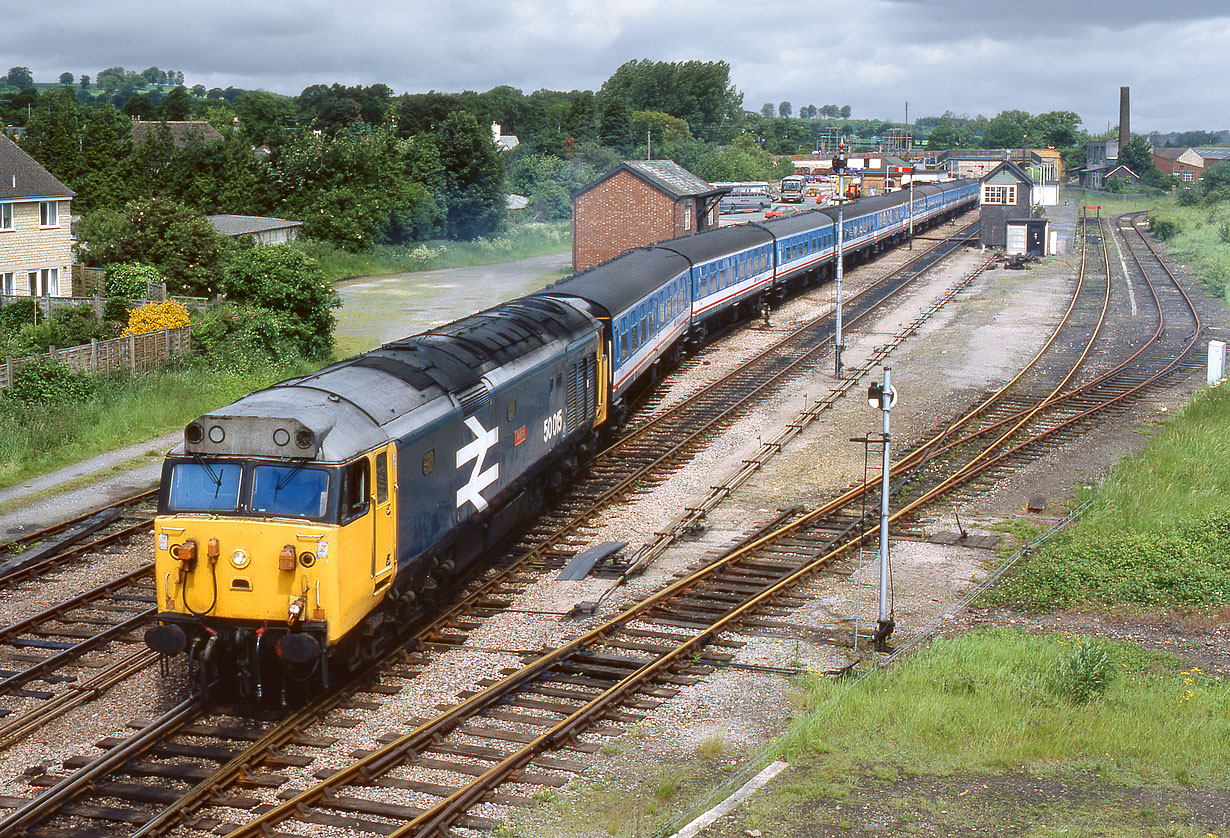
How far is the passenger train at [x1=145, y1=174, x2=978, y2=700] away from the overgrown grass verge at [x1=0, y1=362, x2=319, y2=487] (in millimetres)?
11429

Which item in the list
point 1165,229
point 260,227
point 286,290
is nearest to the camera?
point 286,290

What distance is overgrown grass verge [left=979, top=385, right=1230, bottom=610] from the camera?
18.8m

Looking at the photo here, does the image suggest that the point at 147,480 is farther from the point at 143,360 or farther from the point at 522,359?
the point at 522,359

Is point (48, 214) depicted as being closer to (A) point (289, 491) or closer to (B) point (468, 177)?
(B) point (468, 177)

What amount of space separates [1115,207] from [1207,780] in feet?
415

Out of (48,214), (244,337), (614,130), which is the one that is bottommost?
(244,337)

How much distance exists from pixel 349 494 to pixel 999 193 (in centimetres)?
7789

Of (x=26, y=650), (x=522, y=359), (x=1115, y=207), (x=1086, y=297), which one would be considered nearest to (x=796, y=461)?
(x=522, y=359)

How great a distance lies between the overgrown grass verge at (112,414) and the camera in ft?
89.4

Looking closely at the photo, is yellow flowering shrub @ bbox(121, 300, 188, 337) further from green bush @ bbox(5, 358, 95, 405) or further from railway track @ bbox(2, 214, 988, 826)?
railway track @ bbox(2, 214, 988, 826)

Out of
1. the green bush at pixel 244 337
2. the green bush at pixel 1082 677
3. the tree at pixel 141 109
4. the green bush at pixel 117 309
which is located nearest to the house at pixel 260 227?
the green bush at pixel 117 309

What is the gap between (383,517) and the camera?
14.3m

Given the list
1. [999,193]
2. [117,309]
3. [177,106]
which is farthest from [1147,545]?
[177,106]

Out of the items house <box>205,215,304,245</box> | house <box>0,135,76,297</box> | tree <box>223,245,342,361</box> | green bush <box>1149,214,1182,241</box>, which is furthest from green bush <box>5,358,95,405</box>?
green bush <box>1149,214,1182,241</box>
